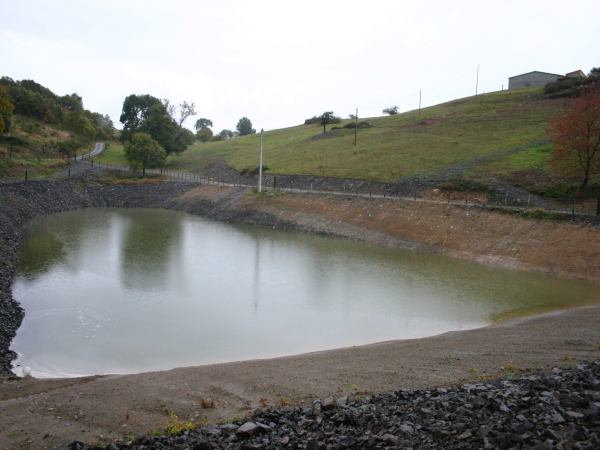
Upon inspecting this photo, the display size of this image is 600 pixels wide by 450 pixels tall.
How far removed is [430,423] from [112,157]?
78.9 m

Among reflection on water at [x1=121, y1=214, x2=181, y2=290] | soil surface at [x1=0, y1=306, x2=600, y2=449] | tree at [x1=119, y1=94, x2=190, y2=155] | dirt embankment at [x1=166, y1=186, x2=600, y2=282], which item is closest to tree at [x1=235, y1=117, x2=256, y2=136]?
tree at [x1=119, y1=94, x2=190, y2=155]

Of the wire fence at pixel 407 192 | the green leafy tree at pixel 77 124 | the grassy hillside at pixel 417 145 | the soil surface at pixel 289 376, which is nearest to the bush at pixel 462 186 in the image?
the wire fence at pixel 407 192

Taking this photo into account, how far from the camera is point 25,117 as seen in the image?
246 feet

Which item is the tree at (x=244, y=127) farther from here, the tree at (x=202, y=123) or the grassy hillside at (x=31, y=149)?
the grassy hillside at (x=31, y=149)

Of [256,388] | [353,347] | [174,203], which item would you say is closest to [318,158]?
[174,203]

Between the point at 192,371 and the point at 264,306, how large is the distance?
7.59 meters

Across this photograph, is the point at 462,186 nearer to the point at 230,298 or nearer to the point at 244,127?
the point at 230,298

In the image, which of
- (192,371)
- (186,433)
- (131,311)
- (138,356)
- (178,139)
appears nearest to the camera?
(186,433)

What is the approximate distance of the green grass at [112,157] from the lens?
7458cm

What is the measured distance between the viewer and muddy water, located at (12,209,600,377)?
15195 mm

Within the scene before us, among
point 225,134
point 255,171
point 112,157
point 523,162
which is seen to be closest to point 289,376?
point 523,162

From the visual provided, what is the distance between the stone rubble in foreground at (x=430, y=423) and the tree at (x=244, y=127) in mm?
158883

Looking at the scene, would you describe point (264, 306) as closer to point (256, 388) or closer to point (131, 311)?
point (131, 311)

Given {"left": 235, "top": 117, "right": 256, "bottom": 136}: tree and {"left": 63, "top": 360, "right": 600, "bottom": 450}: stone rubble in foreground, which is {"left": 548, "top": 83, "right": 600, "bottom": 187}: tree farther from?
{"left": 235, "top": 117, "right": 256, "bottom": 136}: tree
